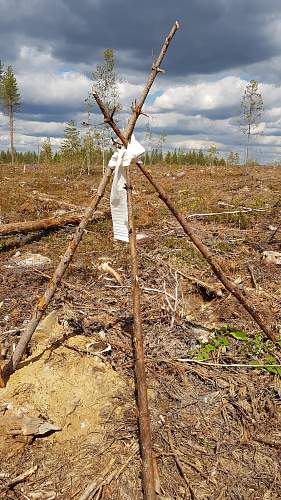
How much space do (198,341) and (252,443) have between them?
1.28 meters

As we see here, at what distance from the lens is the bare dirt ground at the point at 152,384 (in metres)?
2.98

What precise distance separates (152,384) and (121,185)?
1.94m

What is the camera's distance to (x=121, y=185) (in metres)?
3.56

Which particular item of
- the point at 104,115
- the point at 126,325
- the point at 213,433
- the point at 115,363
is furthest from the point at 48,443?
the point at 104,115

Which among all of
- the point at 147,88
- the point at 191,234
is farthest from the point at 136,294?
the point at 147,88

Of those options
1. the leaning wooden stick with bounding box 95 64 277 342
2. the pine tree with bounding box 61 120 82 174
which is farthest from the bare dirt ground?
the pine tree with bounding box 61 120 82 174

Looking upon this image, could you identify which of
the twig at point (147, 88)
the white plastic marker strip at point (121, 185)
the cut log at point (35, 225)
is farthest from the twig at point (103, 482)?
the cut log at point (35, 225)

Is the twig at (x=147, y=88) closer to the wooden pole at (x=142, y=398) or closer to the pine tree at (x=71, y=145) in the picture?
the wooden pole at (x=142, y=398)

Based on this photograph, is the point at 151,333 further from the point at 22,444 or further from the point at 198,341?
the point at 22,444

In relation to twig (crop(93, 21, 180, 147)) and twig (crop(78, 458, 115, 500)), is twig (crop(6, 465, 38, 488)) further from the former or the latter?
twig (crop(93, 21, 180, 147))

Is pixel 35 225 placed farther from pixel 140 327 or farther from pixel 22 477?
pixel 22 477

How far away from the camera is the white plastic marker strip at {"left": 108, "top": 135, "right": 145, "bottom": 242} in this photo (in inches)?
136

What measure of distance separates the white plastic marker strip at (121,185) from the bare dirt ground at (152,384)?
4.39 feet

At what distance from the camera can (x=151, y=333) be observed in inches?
177
